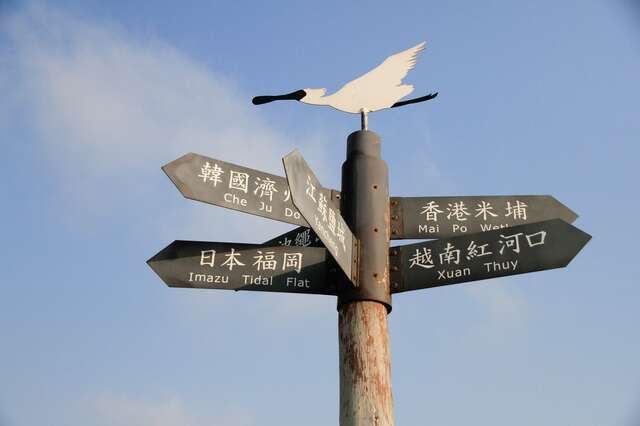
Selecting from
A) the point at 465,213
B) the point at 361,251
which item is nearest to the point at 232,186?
the point at 361,251

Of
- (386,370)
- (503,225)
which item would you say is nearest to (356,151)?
(503,225)

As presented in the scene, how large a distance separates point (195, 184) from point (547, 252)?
215cm

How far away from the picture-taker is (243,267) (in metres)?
4.20

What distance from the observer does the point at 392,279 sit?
426cm

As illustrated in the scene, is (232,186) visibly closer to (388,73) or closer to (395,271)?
(395,271)

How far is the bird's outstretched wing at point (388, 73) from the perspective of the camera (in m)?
5.00

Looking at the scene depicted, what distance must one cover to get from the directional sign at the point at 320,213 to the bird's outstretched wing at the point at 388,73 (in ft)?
4.35

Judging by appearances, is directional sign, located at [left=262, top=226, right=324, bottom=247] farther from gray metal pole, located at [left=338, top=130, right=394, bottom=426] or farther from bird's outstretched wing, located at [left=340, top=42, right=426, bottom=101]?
bird's outstretched wing, located at [left=340, top=42, right=426, bottom=101]

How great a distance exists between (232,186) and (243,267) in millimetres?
492

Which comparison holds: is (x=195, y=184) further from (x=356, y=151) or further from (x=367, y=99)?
(x=367, y=99)

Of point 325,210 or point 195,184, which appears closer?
point 325,210

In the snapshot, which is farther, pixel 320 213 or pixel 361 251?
pixel 361 251

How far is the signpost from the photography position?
3.82m

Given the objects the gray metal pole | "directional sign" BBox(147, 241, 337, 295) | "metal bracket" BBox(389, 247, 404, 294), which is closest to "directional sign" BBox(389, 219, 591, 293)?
"metal bracket" BBox(389, 247, 404, 294)
